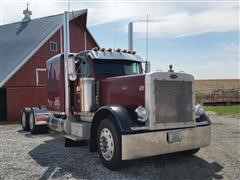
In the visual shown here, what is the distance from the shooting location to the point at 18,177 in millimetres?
6473

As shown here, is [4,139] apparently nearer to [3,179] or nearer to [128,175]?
[3,179]

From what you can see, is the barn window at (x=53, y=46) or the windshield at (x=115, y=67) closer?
the windshield at (x=115, y=67)

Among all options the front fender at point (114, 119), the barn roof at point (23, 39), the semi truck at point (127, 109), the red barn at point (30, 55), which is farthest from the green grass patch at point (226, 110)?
the front fender at point (114, 119)

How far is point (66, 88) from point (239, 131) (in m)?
6.89

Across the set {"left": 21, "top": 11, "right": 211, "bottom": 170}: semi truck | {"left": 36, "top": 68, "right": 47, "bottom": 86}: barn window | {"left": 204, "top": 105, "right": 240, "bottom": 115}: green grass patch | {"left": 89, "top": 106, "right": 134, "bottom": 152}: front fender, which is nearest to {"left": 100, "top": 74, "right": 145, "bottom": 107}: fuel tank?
{"left": 21, "top": 11, "right": 211, "bottom": 170}: semi truck

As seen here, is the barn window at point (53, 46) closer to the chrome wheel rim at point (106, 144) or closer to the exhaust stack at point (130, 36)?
the exhaust stack at point (130, 36)

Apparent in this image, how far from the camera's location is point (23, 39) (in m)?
23.1

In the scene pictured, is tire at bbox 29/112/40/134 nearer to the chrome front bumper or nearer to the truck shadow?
the truck shadow

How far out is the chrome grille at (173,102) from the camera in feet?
22.8

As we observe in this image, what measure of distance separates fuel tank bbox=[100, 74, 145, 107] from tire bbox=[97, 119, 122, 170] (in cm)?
71

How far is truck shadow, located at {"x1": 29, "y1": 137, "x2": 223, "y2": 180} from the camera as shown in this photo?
21.4 feet

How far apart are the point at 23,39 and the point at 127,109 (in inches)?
694

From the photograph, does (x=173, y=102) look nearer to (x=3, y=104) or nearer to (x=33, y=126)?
(x=33, y=126)

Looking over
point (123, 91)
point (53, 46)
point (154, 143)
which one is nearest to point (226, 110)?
point (53, 46)
